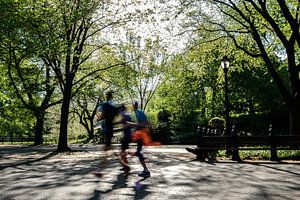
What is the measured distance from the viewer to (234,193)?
26.0 feet

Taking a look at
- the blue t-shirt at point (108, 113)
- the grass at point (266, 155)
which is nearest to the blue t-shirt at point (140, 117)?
the blue t-shirt at point (108, 113)

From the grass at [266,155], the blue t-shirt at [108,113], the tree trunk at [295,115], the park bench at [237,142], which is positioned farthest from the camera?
the tree trunk at [295,115]

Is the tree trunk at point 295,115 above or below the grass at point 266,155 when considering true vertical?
above

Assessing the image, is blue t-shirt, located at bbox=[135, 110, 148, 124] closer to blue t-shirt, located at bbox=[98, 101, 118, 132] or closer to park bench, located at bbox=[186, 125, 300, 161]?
blue t-shirt, located at bbox=[98, 101, 118, 132]

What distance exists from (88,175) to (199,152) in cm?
620

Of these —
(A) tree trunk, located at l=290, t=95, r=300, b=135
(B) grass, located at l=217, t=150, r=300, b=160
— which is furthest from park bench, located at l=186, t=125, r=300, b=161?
(A) tree trunk, located at l=290, t=95, r=300, b=135

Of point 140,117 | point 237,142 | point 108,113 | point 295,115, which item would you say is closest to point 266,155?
point 237,142

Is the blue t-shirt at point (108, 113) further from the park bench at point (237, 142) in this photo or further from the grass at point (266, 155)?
the grass at point (266, 155)

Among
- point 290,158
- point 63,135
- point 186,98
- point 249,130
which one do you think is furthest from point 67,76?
point 186,98

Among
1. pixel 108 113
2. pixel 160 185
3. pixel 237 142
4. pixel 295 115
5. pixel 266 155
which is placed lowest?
pixel 160 185

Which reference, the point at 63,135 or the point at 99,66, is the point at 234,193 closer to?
the point at 63,135

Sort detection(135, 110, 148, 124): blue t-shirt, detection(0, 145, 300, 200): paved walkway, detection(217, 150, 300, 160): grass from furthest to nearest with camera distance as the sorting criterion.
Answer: detection(217, 150, 300, 160): grass → detection(135, 110, 148, 124): blue t-shirt → detection(0, 145, 300, 200): paved walkway

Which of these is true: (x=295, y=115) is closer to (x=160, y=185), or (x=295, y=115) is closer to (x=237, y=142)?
(x=237, y=142)

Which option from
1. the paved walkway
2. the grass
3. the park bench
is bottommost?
the paved walkway
